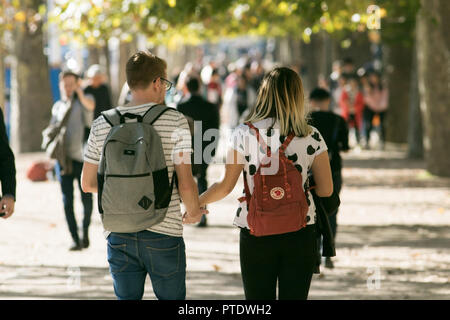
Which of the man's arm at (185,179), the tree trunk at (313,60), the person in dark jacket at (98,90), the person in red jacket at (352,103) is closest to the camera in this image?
the man's arm at (185,179)

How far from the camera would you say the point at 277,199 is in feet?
15.7

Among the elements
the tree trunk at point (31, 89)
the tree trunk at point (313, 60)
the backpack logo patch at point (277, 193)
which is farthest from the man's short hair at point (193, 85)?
Answer: the tree trunk at point (313, 60)

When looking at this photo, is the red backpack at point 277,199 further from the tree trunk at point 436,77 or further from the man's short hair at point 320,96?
the tree trunk at point 436,77

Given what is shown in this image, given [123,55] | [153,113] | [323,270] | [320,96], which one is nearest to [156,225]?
[153,113]

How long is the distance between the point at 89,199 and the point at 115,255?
5319 mm

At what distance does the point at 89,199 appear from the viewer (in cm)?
998

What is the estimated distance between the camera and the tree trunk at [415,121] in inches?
744

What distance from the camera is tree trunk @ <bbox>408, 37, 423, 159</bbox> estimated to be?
1891cm

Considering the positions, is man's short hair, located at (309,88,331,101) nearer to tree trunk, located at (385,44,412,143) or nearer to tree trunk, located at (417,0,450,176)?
tree trunk, located at (417,0,450,176)

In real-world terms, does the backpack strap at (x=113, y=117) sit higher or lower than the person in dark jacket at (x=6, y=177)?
higher

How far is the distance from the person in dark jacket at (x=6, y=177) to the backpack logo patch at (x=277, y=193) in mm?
1689

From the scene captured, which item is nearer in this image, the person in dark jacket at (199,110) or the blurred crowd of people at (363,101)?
the person in dark jacket at (199,110)

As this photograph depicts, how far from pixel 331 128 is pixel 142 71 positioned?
3.96 metres
